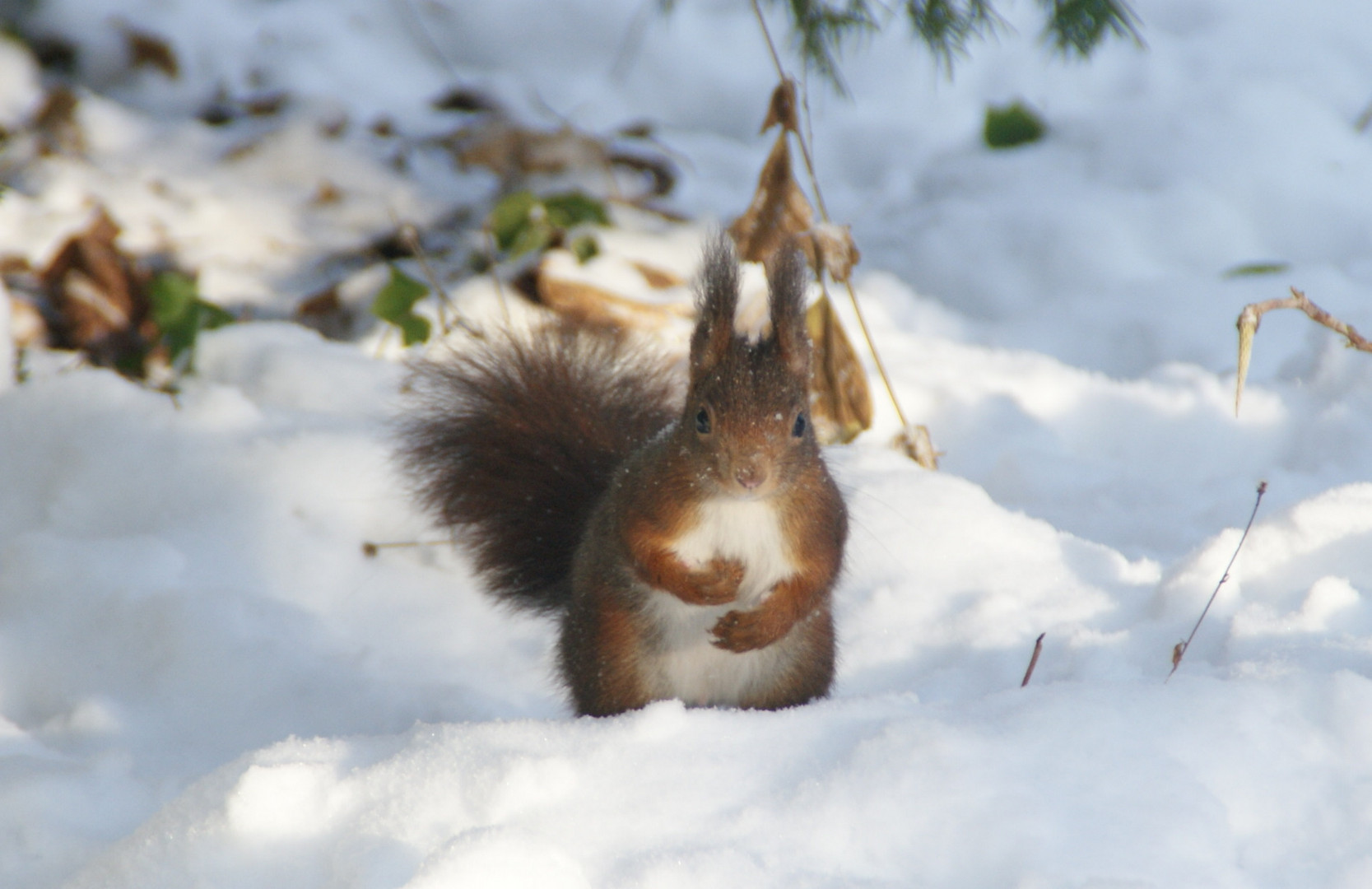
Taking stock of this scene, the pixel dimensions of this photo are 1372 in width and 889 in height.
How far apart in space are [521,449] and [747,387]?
487 mm

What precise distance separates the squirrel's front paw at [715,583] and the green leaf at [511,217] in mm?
1960

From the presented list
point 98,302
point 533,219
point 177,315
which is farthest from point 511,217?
point 98,302

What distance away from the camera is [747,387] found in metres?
1.38

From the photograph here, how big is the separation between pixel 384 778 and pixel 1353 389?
239 cm

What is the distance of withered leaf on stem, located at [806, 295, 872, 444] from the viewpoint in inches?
94.7

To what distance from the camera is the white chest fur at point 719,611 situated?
4.56 feet

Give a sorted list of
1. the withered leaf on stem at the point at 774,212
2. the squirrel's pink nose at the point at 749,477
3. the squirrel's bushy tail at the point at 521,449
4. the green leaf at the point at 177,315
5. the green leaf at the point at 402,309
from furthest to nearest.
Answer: the green leaf at the point at 402,309 < the green leaf at the point at 177,315 < the withered leaf on stem at the point at 774,212 < the squirrel's bushy tail at the point at 521,449 < the squirrel's pink nose at the point at 749,477

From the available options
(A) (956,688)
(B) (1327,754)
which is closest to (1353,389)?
(A) (956,688)

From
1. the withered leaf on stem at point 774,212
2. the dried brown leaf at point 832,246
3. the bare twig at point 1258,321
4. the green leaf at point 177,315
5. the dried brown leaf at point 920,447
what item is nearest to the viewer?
the bare twig at point 1258,321

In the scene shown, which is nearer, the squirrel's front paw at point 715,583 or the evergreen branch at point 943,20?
the squirrel's front paw at point 715,583

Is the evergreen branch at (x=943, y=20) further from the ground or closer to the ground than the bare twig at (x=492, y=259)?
further from the ground

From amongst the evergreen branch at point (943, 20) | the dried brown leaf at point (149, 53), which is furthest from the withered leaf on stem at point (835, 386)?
the dried brown leaf at point (149, 53)

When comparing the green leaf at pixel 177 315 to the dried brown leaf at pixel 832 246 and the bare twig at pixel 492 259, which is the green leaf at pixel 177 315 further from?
the dried brown leaf at pixel 832 246

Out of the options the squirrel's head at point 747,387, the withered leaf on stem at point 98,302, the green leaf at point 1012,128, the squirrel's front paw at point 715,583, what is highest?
the squirrel's head at point 747,387
